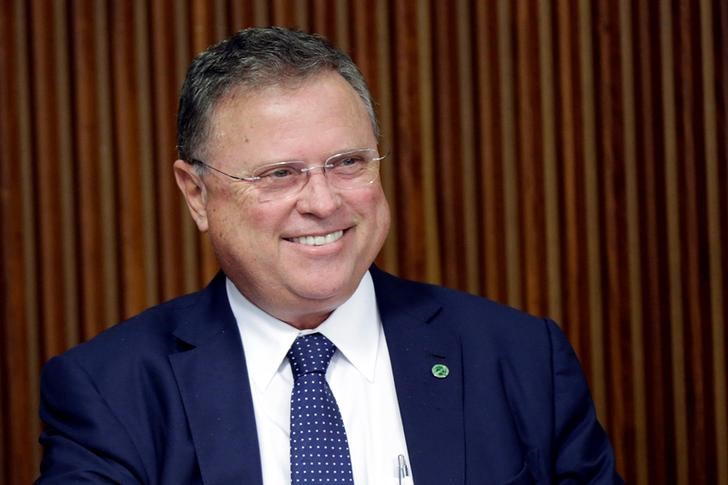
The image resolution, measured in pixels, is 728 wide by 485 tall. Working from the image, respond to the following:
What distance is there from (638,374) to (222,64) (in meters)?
1.72

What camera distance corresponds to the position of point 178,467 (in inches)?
86.5

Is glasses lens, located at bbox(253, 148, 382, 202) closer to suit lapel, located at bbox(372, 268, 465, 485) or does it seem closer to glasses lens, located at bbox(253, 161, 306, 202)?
glasses lens, located at bbox(253, 161, 306, 202)

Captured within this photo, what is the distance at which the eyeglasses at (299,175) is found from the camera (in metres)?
2.21

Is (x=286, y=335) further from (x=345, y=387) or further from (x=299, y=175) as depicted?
(x=299, y=175)

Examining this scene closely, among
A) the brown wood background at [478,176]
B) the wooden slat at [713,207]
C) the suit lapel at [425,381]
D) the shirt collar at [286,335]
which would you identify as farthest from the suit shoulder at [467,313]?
the wooden slat at [713,207]

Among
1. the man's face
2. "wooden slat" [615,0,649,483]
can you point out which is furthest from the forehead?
"wooden slat" [615,0,649,483]

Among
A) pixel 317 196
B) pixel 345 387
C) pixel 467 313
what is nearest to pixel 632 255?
pixel 467 313

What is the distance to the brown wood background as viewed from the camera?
131 inches

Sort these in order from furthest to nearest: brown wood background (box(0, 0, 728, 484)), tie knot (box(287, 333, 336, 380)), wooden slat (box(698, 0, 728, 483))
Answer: wooden slat (box(698, 0, 728, 483)), brown wood background (box(0, 0, 728, 484)), tie knot (box(287, 333, 336, 380))

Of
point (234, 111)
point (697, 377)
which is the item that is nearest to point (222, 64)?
point (234, 111)

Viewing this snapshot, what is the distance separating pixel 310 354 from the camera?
7.58 ft

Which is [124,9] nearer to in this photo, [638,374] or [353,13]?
[353,13]

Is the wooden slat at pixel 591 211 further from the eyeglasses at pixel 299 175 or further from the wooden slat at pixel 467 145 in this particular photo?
Result: the eyeglasses at pixel 299 175

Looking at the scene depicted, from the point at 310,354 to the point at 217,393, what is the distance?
0.61ft
